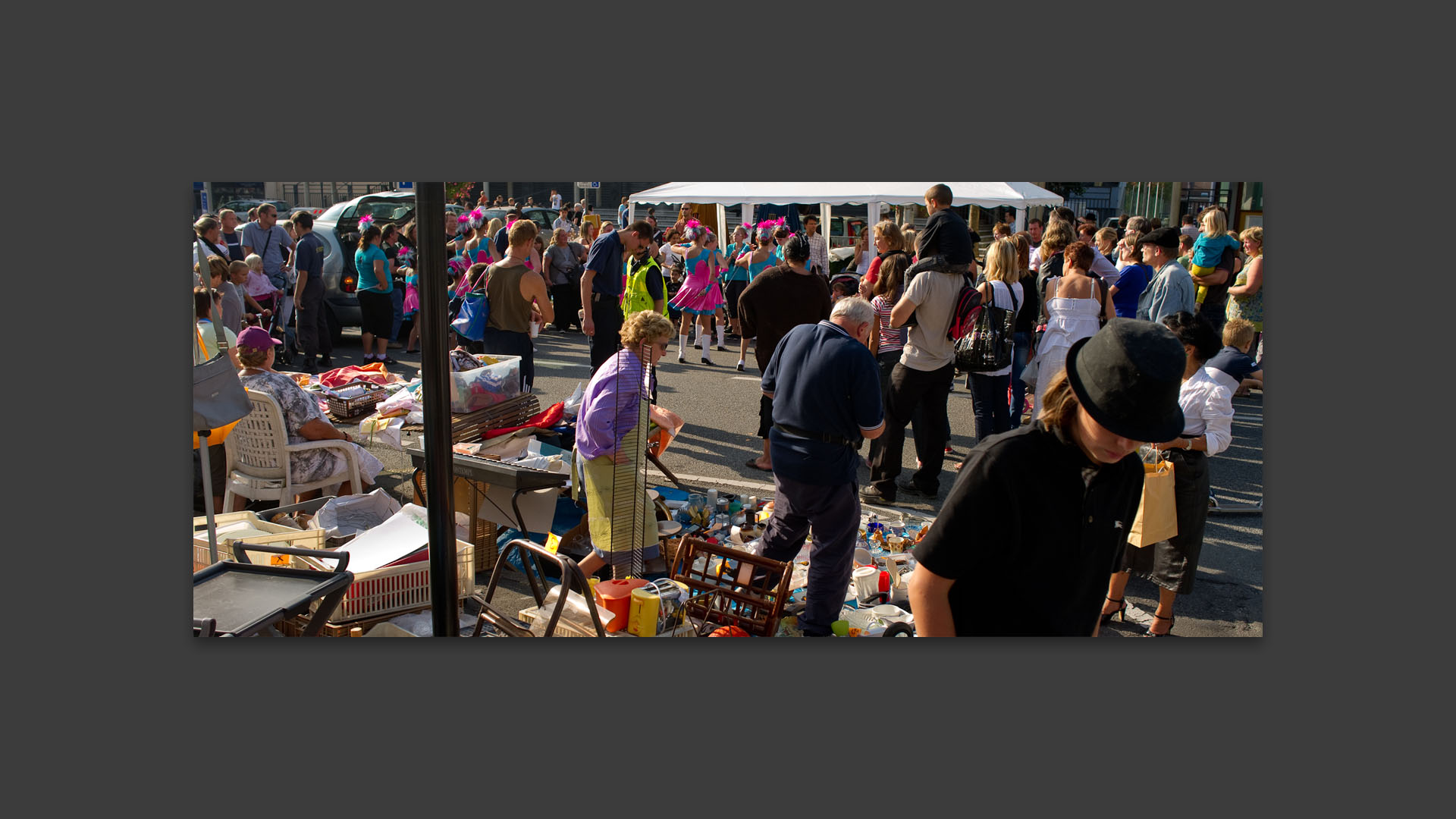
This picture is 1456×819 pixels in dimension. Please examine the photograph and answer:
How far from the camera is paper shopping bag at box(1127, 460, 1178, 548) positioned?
4.47 m

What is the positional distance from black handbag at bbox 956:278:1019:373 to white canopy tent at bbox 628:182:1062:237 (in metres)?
2.91

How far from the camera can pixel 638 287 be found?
9.07 meters

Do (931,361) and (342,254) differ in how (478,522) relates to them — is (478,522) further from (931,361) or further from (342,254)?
(342,254)

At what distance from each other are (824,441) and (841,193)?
8.52 m

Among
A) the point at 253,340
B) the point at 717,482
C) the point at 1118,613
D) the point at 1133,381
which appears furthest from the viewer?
the point at 717,482

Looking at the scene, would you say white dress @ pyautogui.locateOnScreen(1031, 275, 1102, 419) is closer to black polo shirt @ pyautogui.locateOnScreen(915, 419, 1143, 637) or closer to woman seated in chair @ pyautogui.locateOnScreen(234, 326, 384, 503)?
black polo shirt @ pyautogui.locateOnScreen(915, 419, 1143, 637)

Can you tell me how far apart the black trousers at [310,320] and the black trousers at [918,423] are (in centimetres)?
636

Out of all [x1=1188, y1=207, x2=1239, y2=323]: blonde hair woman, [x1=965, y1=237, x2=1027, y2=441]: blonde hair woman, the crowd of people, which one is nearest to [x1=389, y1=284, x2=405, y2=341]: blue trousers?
the crowd of people

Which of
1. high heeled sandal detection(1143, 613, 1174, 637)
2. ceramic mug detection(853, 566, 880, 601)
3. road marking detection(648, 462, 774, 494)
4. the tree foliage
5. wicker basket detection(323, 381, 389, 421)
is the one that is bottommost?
high heeled sandal detection(1143, 613, 1174, 637)

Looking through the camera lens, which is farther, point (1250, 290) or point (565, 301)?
point (565, 301)

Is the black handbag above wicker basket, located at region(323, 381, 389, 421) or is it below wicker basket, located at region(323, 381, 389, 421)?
above

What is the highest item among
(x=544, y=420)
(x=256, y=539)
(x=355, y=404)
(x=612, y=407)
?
(x=612, y=407)

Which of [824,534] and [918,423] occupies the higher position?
[918,423]

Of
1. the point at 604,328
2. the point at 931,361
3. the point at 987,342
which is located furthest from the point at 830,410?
the point at 604,328
